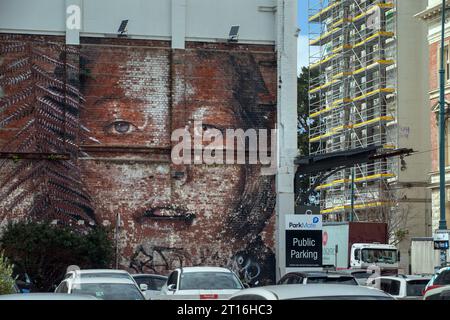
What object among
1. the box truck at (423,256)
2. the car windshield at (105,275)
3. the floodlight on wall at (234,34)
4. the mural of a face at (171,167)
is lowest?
the box truck at (423,256)

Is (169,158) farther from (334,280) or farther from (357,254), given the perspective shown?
(334,280)

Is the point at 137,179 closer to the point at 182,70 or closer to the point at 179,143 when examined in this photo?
the point at 179,143

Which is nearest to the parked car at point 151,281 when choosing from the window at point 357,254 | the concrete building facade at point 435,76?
the window at point 357,254

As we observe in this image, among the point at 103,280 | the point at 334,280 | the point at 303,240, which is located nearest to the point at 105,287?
the point at 103,280

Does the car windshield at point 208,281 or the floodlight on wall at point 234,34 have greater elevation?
the floodlight on wall at point 234,34

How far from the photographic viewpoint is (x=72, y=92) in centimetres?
3512

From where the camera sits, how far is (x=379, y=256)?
45844mm

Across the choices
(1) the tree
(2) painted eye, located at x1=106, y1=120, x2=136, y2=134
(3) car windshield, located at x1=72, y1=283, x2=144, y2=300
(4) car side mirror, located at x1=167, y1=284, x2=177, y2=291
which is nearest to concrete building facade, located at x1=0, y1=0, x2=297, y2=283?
(2) painted eye, located at x1=106, y1=120, x2=136, y2=134

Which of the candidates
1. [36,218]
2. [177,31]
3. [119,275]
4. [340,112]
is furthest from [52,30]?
[340,112]

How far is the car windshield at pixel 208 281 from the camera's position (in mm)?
21594

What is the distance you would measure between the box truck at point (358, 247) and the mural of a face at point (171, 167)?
9.78 meters

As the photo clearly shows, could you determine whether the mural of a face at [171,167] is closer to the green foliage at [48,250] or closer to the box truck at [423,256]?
the green foliage at [48,250]

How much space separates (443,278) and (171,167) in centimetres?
1585
